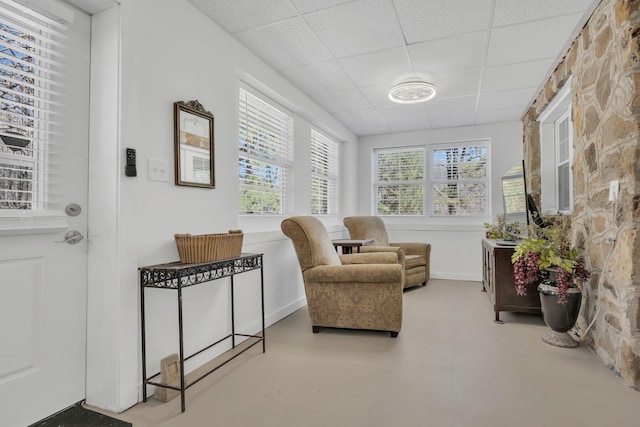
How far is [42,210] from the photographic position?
164cm

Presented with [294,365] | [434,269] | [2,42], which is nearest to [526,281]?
[294,365]

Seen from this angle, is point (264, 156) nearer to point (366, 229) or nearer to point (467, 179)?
point (366, 229)

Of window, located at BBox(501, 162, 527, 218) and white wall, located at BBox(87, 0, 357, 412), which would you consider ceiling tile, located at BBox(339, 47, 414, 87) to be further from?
window, located at BBox(501, 162, 527, 218)

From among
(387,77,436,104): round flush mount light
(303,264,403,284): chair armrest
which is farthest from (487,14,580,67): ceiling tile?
(303,264,403,284): chair armrest

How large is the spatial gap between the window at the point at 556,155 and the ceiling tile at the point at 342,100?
199cm

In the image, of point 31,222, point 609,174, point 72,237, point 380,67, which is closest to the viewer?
point 31,222

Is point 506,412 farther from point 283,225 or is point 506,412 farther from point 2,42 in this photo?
point 2,42

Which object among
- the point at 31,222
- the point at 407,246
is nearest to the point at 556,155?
the point at 407,246

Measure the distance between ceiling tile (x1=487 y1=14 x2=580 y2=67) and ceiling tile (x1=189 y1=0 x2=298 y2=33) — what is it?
158cm

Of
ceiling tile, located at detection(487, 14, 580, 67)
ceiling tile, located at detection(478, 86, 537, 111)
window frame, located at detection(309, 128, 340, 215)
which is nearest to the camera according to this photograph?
ceiling tile, located at detection(487, 14, 580, 67)

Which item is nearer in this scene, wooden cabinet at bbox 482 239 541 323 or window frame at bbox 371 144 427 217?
wooden cabinet at bbox 482 239 541 323

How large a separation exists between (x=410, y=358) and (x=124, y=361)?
70.0 inches

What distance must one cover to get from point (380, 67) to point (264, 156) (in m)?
1.37

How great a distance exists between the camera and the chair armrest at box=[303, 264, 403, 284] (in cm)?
269
